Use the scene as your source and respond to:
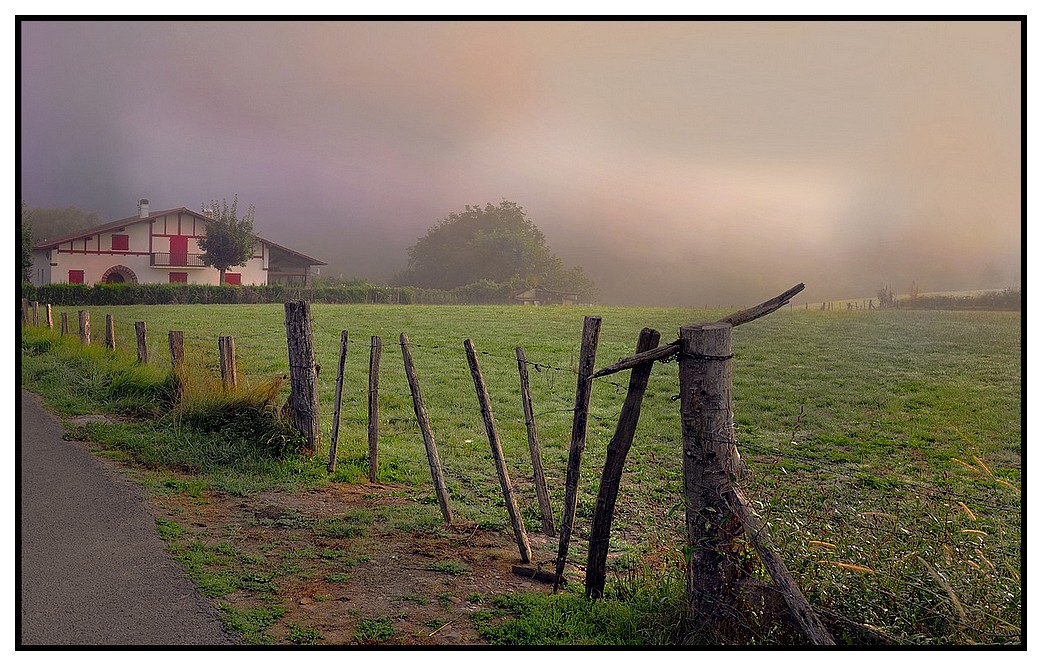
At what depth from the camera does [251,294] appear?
5.88 meters

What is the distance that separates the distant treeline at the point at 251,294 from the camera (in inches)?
217

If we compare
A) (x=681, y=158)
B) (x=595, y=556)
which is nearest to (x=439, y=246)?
(x=681, y=158)

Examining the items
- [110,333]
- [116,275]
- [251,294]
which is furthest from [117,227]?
[110,333]

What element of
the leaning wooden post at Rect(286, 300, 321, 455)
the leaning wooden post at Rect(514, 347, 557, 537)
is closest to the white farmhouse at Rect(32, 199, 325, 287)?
the leaning wooden post at Rect(286, 300, 321, 455)

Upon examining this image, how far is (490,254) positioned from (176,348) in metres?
2.95

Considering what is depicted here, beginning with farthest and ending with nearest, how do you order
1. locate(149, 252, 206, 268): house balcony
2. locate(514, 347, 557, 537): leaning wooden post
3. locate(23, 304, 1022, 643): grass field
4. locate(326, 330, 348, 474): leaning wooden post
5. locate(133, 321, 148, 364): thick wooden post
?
locate(133, 321, 148, 364): thick wooden post < locate(149, 252, 206, 268): house balcony < locate(326, 330, 348, 474): leaning wooden post < locate(23, 304, 1022, 643): grass field < locate(514, 347, 557, 537): leaning wooden post

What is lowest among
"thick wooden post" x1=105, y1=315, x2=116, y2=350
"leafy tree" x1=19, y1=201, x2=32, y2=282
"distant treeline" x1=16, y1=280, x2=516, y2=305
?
"thick wooden post" x1=105, y1=315, x2=116, y2=350

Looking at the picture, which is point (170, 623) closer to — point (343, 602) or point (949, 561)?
point (343, 602)

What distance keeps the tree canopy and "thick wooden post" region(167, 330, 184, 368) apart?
200 centimetres

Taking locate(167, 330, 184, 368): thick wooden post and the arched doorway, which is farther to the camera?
locate(167, 330, 184, 368): thick wooden post

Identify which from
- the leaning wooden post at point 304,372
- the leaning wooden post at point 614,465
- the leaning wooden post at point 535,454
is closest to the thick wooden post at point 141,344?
the leaning wooden post at point 304,372

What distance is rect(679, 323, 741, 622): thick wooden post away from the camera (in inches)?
107

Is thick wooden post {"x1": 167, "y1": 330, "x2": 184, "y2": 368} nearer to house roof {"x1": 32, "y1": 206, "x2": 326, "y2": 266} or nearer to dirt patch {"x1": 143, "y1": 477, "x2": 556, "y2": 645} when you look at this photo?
house roof {"x1": 32, "y1": 206, "x2": 326, "y2": 266}

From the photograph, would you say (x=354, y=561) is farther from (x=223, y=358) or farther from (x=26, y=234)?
(x=26, y=234)
